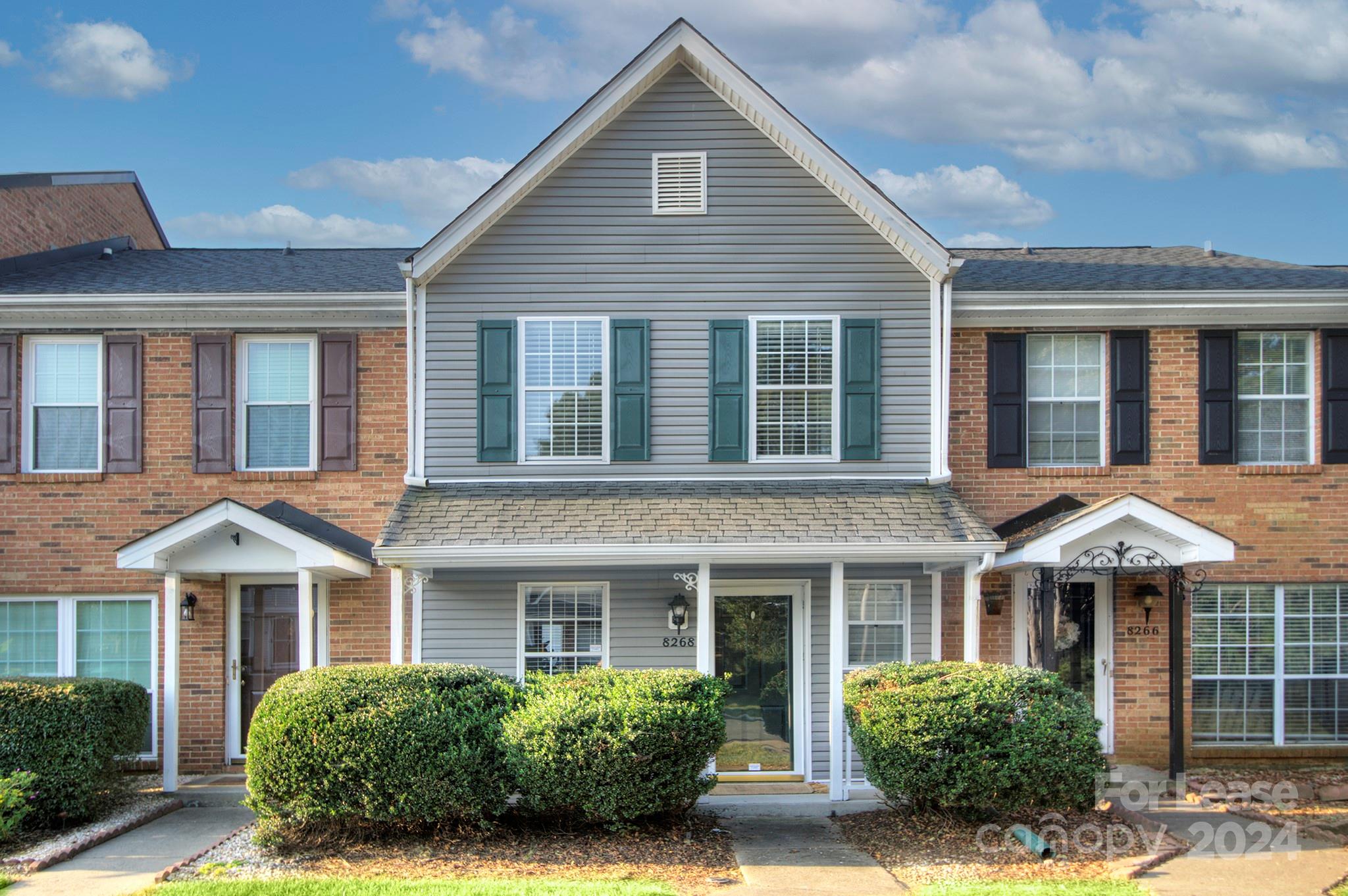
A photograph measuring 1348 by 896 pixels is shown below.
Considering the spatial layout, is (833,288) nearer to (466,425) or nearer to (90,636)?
(466,425)

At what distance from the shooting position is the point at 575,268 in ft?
40.4

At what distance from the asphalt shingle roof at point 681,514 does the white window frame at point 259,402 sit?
147 centimetres

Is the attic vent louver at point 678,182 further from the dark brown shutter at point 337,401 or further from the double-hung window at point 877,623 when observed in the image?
the double-hung window at point 877,623

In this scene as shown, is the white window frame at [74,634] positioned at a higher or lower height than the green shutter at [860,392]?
lower

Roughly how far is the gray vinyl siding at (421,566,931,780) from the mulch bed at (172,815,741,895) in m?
2.45

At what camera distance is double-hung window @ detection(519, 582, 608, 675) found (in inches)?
482

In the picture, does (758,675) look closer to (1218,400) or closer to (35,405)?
(1218,400)

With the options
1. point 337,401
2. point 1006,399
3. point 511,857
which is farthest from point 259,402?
point 1006,399

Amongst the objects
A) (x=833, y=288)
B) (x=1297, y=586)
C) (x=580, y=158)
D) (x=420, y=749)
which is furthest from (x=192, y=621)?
(x=1297, y=586)

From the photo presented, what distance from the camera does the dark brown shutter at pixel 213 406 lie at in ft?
41.7

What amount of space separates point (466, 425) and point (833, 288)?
417 cm

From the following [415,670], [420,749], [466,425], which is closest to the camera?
[420,749]

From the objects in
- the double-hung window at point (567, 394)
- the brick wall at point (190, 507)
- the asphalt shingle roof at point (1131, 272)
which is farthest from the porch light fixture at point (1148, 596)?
the brick wall at point (190, 507)

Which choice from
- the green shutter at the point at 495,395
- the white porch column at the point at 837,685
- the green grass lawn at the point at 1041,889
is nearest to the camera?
the green grass lawn at the point at 1041,889
